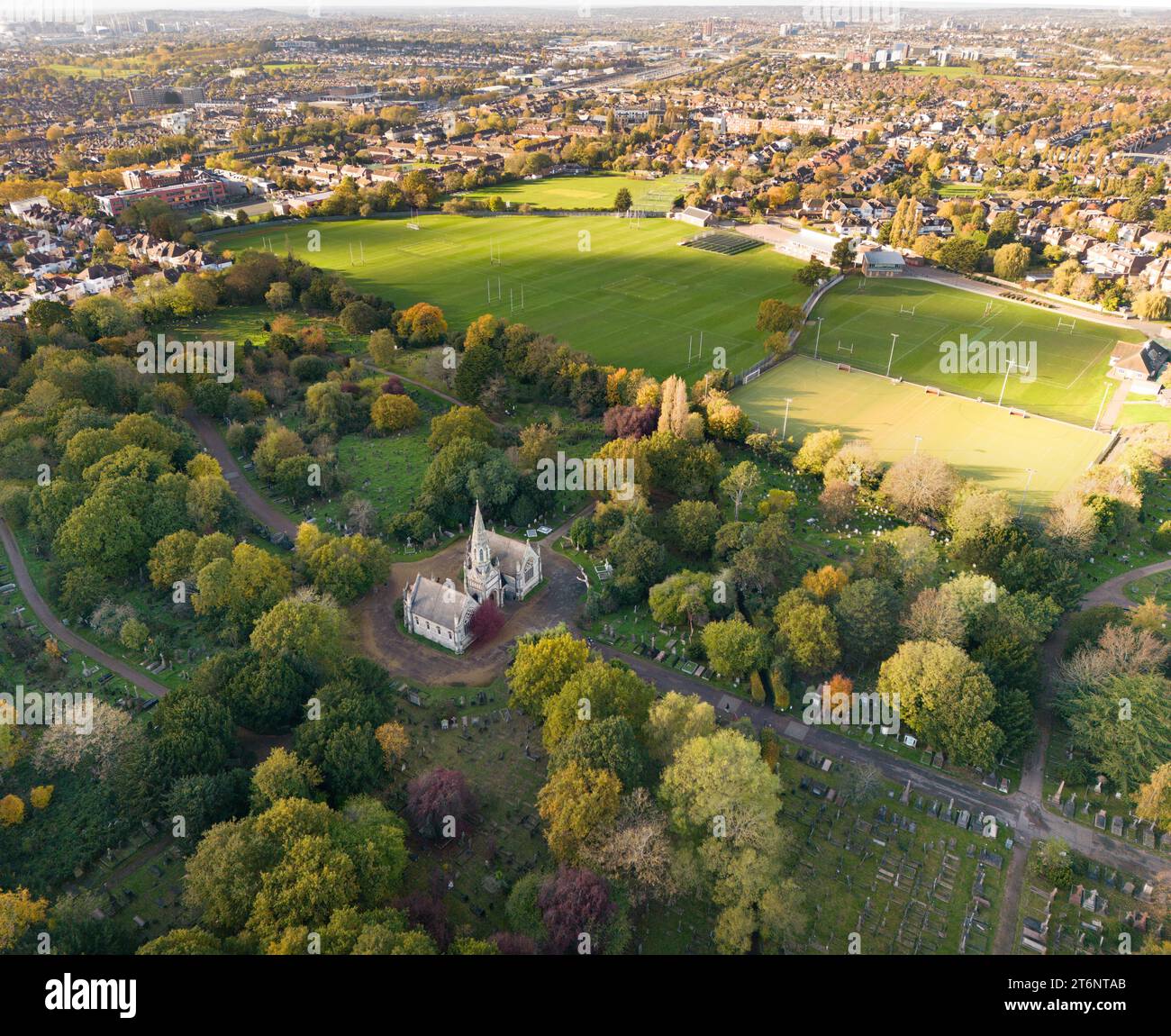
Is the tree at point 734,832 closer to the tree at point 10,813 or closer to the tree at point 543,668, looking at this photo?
the tree at point 543,668

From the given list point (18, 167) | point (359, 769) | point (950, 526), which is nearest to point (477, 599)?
point (359, 769)

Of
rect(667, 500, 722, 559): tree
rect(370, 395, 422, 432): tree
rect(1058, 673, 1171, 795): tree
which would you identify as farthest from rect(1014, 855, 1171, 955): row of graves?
rect(370, 395, 422, 432): tree

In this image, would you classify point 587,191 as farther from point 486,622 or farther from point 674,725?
point 674,725

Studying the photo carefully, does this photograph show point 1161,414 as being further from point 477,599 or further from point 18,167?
point 18,167

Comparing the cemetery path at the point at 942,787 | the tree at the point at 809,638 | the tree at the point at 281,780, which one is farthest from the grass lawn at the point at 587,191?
the tree at the point at 281,780

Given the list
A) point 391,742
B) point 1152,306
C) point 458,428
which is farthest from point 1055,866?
point 1152,306

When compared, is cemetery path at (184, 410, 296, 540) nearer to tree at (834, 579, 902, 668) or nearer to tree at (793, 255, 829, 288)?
tree at (834, 579, 902, 668)
